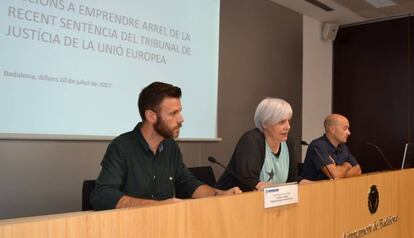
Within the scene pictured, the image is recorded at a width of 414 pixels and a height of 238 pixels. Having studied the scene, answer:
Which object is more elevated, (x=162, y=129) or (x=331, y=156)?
(x=162, y=129)

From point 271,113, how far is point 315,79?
3.05m

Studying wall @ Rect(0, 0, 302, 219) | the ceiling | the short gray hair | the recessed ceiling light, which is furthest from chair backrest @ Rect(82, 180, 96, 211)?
the recessed ceiling light

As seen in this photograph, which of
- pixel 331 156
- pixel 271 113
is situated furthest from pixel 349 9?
pixel 271 113

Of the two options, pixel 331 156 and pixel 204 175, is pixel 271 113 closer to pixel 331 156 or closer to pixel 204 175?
pixel 204 175

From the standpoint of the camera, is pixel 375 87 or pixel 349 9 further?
pixel 375 87

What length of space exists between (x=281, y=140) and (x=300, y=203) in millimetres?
810

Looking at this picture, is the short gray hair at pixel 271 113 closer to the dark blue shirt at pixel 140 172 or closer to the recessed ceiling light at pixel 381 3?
the dark blue shirt at pixel 140 172

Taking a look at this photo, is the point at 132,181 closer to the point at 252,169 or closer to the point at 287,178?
the point at 252,169

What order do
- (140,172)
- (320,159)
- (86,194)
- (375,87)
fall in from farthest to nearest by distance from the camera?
(375,87) < (320,159) < (86,194) < (140,172)

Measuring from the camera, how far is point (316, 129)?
496 centimetres

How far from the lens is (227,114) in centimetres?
377

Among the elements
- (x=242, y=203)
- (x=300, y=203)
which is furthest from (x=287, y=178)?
(x=242, y=203)

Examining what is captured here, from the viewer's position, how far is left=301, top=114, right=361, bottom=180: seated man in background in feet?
8.43

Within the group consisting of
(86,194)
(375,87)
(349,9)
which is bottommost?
(86,194)
